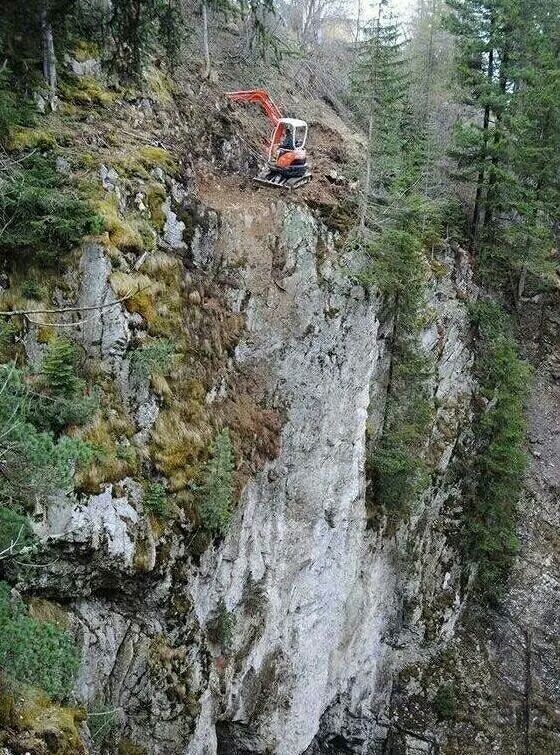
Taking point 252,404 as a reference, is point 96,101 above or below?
above

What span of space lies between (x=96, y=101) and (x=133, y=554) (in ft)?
30.2

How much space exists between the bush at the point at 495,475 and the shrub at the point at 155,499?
1353 centimetres

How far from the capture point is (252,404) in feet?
44.1

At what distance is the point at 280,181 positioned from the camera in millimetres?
16000

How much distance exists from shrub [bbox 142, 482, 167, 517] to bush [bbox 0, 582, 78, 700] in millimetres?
2789

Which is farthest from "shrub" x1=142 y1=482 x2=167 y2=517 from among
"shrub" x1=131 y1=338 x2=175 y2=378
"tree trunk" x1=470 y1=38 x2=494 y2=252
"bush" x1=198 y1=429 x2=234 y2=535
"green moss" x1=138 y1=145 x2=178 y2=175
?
"tree trunk" x1=470 y1=38 x2=494 y2=252

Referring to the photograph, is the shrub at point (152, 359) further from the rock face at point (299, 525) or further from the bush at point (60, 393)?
the rock face at point (299, 525)

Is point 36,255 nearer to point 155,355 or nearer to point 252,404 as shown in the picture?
point 155,355

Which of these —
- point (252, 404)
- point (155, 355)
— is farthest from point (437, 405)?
point (155, 355)

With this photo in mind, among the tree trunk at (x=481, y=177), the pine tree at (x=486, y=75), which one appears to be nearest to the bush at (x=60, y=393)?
the pine tree at (x=486, y=75)

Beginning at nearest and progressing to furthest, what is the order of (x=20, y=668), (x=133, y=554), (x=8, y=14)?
(x=20, y=668) → (x=8, y=14) → (x=133, y=554)

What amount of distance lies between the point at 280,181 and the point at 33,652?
41.0 ft

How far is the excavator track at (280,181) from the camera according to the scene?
15867 mm

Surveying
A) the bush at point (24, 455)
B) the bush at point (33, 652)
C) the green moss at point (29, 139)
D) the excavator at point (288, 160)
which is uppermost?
the excavator at point (288, 160)
